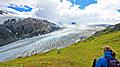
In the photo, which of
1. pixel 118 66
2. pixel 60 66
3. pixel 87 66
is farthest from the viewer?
pixel 87 66

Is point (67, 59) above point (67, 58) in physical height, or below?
above

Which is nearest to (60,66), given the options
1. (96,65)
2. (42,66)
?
(42,66)

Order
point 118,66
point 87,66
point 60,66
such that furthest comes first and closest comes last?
1. point 87,66
2. point 60,66
3. point 118,66

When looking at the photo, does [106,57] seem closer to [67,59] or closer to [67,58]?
[67,59]

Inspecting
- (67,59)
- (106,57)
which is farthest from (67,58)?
(106,57)

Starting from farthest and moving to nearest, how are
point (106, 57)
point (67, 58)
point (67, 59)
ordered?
point (67, 58)
point (67, 59)
point (106, 57)

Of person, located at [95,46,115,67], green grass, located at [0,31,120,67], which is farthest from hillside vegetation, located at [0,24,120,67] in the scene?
person, located at [95,46,115,67]

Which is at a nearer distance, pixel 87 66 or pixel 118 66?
pixel 118 66

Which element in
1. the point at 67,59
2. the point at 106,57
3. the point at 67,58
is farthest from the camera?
the point at 67,58

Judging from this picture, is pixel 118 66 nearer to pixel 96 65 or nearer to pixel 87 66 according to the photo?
pixel 96 65

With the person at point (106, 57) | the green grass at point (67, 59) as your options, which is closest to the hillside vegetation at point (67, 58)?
the green grass at point (67, 59)

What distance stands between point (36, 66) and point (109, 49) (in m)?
17.9

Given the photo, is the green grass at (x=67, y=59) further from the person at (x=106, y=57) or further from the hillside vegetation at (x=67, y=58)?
the person at (x=106, y=57)

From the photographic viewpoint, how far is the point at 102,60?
13883mm
